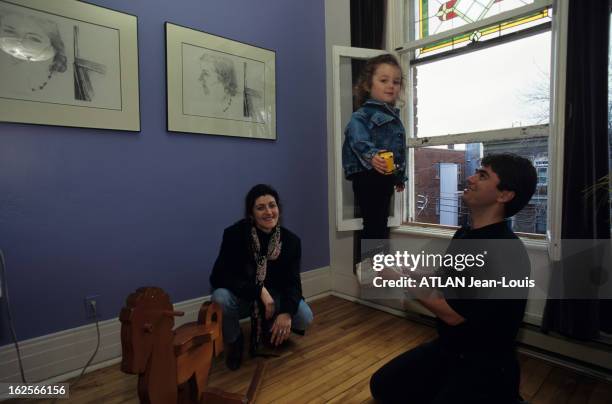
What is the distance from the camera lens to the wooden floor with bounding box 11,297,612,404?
5.44ft

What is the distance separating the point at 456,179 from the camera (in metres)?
2.42

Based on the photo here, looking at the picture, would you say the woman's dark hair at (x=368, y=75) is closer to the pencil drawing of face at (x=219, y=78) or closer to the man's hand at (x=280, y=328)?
the pencil drawing of face at (x=219, y=78)

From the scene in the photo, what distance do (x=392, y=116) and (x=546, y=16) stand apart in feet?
3.15

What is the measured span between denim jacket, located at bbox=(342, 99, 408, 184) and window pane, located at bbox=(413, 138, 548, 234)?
0.46 meters

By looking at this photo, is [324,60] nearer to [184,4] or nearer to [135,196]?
[184,4]

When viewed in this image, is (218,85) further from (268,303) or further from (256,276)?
(268,303)

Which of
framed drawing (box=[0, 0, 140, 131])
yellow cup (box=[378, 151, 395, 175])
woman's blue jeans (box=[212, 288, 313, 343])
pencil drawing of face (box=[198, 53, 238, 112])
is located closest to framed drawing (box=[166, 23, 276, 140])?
pencil drawing of face (box=[198, 53, 238, 112])

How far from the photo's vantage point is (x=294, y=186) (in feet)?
9.21

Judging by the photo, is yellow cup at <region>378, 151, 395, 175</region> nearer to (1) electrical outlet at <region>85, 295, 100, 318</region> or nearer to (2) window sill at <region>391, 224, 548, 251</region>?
(2) window sill at <region>391, 224, 548, 251</region>

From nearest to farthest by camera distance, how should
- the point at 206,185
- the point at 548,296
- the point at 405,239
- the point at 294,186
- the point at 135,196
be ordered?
1. the point at 548,296
2. the point at 135,196
3. the point at 206,185
4. the point at 405,239
5. the point at 294,186

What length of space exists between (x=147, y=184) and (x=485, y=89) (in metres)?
2.15

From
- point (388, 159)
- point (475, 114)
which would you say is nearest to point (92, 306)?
point (388, 159)

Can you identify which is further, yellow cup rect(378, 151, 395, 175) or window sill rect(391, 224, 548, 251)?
window sill rect(391, 224, 548, 251)

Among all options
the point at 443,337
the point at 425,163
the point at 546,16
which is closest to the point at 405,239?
the point at 425,163
